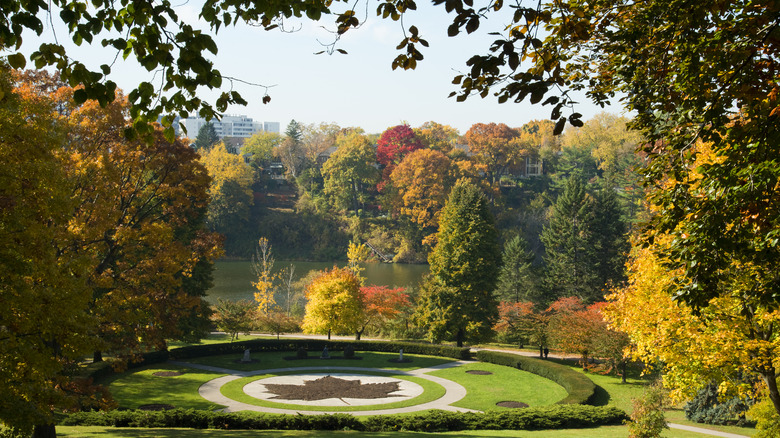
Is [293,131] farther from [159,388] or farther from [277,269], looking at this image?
[159,388]

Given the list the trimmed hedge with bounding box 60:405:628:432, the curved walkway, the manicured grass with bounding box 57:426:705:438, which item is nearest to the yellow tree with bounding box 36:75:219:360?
the trimmed hedge with bounding box 60:405:628:432

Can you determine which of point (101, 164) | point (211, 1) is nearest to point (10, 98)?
point (101, 164)

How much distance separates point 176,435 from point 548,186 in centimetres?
7008

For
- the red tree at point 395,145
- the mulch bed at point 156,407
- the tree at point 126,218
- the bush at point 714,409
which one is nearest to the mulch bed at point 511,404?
the bush at point 714,409

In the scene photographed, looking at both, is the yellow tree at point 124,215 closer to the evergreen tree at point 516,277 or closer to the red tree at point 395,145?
the evergreen tree at point 516,277

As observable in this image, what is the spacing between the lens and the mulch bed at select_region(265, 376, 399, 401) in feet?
73.4

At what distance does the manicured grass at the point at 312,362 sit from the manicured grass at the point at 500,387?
2.19 metres

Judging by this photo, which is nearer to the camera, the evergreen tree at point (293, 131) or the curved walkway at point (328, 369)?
the curved walkway at point (328, 369)

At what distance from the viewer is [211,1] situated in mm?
4988

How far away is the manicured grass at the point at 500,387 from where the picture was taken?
22375 mm

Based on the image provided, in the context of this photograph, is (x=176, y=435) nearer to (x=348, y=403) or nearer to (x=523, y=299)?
(x=348, y=403)

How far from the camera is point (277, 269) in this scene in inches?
2420

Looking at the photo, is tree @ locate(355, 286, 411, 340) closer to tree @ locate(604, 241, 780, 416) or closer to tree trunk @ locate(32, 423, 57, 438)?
tree @ locate(604, 241, 780, 416)

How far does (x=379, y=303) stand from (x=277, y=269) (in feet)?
93.4
